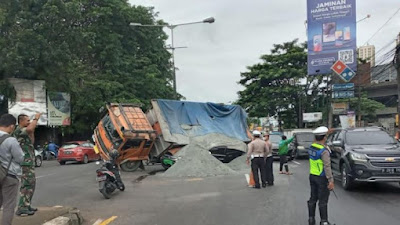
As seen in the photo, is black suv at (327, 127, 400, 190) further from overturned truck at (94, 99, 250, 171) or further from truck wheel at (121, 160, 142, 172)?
truck wheel at (121, 160, 142, 172)

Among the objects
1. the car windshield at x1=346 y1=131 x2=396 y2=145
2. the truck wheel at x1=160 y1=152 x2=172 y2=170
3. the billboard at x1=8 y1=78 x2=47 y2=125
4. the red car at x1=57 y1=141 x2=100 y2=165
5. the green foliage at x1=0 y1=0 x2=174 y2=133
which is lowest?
the red car at x1=57 y1=141 x2=100 y2=165

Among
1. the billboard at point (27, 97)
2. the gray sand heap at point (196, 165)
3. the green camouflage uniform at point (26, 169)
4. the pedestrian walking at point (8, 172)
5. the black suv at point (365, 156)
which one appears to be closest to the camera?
the pedestrian walking at point (8, 172)

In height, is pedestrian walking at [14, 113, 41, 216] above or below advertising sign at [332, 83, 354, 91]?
below

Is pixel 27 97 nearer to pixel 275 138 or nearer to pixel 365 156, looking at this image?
pixel 275 138

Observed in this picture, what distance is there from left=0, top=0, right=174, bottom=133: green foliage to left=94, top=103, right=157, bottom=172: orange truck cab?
32.0 feet

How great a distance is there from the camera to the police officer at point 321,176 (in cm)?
739

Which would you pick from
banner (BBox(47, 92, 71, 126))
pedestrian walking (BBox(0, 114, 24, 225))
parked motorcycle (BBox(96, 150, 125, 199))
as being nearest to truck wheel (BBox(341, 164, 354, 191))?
parked motorcycle (BBox(96, 150, 125, 199))

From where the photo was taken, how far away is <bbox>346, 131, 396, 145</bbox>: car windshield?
40.6 feet

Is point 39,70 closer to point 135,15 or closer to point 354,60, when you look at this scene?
point 135,15

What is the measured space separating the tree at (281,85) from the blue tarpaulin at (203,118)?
74.0 feet

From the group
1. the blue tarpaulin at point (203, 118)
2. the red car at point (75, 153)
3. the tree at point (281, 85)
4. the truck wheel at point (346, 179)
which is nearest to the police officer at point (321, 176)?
the truck wheel at point (346, 179)

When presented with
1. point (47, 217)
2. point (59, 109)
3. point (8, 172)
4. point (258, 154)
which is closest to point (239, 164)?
point (258, 154)

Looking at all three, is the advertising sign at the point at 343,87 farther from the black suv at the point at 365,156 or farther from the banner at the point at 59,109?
the black suv at the point at 365,156

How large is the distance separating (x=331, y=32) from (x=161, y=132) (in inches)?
741
